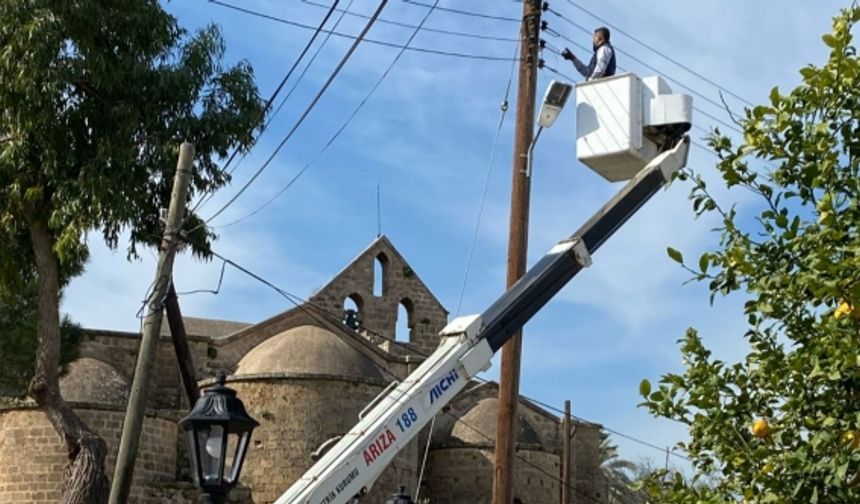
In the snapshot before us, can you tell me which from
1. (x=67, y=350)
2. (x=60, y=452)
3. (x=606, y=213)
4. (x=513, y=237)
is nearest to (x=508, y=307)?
(x=606, y=213)

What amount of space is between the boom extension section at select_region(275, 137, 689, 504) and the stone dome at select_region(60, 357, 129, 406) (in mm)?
18640

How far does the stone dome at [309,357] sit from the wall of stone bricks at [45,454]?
3.14 m

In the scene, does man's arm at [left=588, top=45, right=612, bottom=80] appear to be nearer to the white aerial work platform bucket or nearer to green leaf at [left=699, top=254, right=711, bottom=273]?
the white aerial work platform bucket

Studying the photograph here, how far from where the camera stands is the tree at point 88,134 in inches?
646

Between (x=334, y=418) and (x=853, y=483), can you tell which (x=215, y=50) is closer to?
(x=334, y=418)

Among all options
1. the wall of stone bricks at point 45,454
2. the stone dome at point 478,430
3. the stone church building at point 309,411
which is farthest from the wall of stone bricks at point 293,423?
the stone dome at point 478,430

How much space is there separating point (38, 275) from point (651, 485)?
11.5 meters

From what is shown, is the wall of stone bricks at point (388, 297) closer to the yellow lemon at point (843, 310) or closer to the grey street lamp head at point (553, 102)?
the grey street lamp head at point (553, 102)

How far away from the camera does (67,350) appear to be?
2694 cm

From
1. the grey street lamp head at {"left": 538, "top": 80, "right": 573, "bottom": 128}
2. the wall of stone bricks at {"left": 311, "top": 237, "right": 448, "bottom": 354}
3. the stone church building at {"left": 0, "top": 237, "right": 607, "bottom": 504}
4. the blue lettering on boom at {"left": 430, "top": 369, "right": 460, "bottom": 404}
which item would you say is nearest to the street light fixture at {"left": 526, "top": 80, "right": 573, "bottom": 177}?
the grey street lamp head at {"left": 538, "top": 80, "right": 573, "bottom": 128}

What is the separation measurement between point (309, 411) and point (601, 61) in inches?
693

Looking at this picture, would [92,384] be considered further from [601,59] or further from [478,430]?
[601,59]

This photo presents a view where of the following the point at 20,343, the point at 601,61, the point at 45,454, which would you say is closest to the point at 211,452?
the point at 601,61

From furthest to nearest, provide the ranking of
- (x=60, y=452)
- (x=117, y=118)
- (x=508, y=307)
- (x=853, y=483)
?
1. (x=60, y=452)
2. (x=117, y=118)
3. (x=508, y=307)
4. (x=853, y=483)
